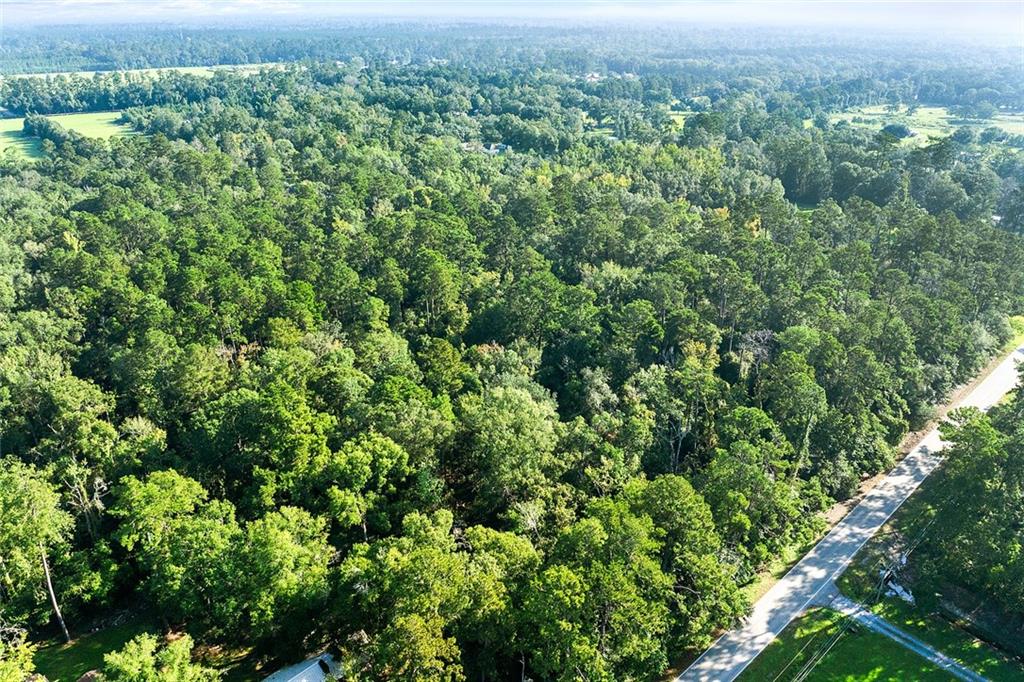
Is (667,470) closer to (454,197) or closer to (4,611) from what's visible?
(4,611)

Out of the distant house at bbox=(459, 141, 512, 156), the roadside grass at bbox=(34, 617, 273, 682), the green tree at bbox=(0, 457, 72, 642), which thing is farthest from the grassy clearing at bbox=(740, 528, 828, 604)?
the distant house at bbox=(459, 141, 512, 156)

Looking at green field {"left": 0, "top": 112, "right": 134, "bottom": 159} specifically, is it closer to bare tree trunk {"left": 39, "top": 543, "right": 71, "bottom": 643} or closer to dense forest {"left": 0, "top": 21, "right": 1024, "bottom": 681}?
dense forest {"left": 0, "top": 21, "right": 1024, "bottom": 681}

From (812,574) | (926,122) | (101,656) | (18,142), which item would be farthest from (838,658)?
(926,122)

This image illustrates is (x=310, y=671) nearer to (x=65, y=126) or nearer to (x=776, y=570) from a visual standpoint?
(x=776, y=570)

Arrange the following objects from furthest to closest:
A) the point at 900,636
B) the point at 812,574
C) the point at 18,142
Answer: the point at 18,142
the point at 812,574
the point at 900,636

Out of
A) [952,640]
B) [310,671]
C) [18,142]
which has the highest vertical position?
[18,142]

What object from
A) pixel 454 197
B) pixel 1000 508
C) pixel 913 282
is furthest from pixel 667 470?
pixel 454 197

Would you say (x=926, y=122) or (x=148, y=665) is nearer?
(x=148, y=665)
